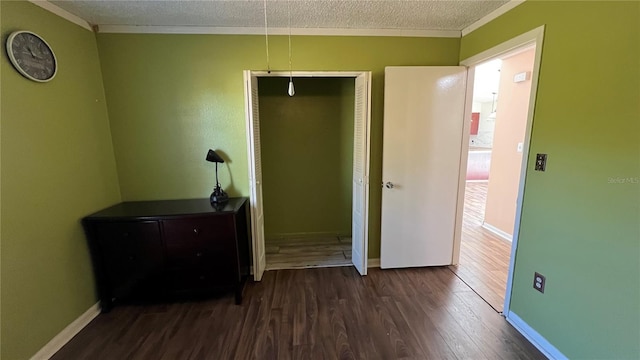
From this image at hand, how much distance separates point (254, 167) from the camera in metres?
2.35

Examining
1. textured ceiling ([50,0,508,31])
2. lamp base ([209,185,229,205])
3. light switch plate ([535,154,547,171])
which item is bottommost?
lamp base ([209,185,229,205])

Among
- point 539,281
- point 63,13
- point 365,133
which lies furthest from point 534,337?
point 63,13

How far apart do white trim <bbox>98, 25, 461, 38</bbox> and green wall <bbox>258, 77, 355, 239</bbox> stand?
859 mm

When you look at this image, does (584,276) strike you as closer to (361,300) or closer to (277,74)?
(361,300)

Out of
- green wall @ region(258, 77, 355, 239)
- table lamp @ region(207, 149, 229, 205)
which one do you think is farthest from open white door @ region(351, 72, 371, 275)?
table lamp @ region(207, 149, 229, 205)

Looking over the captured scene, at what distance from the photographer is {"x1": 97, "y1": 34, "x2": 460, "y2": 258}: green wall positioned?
2.28 meters

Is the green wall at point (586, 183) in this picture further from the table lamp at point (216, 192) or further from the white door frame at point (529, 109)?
the table lamp at point (216, 192)

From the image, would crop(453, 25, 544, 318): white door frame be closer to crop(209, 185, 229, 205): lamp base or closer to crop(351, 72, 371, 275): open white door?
crop(351, 72, 371, 275): open white door

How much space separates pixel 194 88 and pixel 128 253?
4.88 feet

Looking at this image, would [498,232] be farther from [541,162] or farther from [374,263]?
[541,162]

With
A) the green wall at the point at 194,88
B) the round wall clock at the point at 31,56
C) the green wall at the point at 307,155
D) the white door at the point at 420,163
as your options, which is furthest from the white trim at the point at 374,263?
the round wall clock at the point at 31,56

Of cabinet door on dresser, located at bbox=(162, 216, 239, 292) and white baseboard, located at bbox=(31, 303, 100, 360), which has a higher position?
cabinet door on dresser, located at bbox=(162, 216, 239, 292)

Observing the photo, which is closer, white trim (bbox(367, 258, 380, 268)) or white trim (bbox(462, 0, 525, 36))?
white trim (bbox(462, 0, 525, 36))

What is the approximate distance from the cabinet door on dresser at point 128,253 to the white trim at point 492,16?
3095 millimetres
